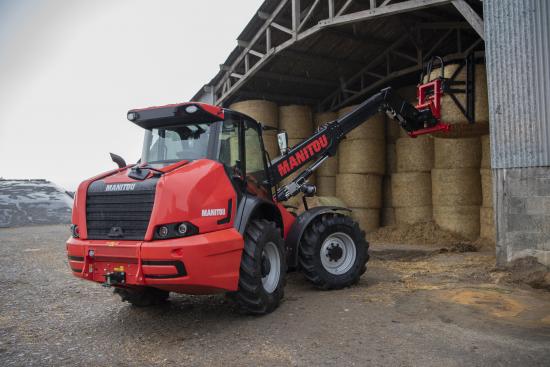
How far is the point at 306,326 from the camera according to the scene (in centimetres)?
454

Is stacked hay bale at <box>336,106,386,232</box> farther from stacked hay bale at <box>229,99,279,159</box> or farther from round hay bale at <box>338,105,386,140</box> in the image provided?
stacked hay bale at <box>229,99,279,159</box>

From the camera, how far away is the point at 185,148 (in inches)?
196

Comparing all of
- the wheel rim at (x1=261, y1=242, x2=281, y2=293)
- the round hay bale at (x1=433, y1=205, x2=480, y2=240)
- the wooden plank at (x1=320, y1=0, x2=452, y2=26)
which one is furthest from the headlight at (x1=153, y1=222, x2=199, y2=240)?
the round hay bale at (x1=433, y1=205, x2=480, y2=240)

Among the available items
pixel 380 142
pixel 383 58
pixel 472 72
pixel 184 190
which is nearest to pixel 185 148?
pixel 184 190

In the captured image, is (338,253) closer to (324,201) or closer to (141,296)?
(141,296)

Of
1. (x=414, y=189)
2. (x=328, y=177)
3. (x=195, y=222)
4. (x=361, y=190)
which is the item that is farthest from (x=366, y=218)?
(x=195, y=222)

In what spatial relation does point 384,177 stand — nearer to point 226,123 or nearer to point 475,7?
point 475,7

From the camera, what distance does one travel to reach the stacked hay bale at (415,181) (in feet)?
35.3

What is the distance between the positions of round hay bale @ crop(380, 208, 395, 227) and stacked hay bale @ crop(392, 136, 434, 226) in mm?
720

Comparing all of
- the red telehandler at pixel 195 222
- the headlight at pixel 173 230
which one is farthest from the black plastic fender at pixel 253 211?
the headlight at pixel 173 230

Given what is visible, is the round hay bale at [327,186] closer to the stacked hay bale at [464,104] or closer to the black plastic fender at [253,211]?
the stacked hay bale at [464,104]

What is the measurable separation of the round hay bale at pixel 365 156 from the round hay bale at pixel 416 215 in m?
1.27

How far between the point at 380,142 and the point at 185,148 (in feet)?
25.1

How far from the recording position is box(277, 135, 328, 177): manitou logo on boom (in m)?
6.40
